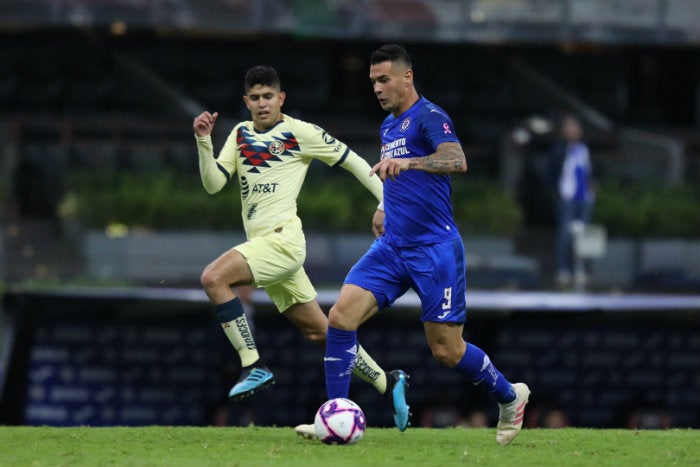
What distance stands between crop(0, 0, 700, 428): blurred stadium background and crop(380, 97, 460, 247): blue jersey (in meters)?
9.25

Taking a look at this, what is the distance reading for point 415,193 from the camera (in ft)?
33.5

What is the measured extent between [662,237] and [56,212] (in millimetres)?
9138

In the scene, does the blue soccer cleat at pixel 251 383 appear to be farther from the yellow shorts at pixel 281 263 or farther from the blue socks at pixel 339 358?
the yellow shorts at pixel 281 263

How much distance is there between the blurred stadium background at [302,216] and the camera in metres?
20.4

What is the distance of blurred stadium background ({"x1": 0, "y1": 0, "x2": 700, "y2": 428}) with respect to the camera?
20.4 metres

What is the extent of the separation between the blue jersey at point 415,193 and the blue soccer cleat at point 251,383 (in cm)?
140

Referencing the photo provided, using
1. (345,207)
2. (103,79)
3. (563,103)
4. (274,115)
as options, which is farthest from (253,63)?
(274,115)

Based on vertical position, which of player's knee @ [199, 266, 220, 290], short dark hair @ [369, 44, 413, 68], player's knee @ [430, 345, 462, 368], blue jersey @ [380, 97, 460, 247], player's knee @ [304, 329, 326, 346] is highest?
short dark hair @ [369, 44, 413, 68]

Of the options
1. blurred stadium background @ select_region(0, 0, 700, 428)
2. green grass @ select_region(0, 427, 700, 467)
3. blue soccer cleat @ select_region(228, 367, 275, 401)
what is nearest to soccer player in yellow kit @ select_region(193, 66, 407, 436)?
blue soccer cleat @ select_region(228, 367, 275, 401)

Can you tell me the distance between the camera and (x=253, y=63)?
3014cm

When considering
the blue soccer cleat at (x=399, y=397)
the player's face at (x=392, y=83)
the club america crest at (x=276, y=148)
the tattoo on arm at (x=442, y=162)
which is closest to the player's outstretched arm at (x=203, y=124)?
the club america crest at (x=276, y=148)

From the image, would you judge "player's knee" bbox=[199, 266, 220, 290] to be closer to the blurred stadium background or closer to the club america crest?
the club america crest

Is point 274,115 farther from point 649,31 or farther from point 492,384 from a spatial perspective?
point 649,31

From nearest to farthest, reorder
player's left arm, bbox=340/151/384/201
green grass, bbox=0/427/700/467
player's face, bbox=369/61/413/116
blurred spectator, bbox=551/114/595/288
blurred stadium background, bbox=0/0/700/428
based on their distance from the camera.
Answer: green grass, bbox=0/427/700/467, player's face, bbox=369/61/413/116, player's left arm, bbox=340/151/384/201, blurred stadium background, bbox=0/0/700/428, blurred spectator, bbox=551/114/595/288
